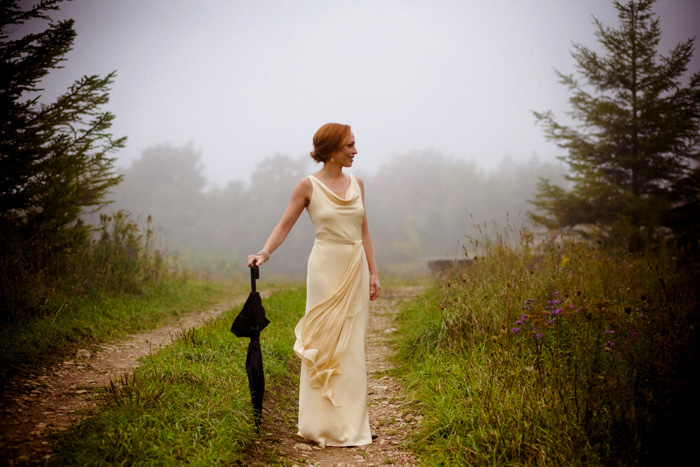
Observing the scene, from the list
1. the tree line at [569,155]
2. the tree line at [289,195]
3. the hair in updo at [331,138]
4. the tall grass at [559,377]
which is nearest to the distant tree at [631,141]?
the tree line at [569,155]

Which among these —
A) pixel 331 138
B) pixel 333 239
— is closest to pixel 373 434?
pixel 333 239

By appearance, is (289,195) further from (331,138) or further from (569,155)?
(331,138)

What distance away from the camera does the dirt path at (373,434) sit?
10.6ft

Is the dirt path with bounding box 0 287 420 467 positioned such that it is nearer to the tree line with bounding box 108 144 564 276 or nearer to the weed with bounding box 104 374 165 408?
the weed with bounding box 104 374 165 408

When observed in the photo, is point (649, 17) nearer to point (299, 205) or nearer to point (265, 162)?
point (299, 205)

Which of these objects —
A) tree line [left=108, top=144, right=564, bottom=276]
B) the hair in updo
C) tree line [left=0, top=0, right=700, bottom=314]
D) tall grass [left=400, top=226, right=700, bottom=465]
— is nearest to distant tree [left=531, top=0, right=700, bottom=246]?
tree line [left=0, top=0, right=700, bottom=314]

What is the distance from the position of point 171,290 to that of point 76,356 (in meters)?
4.14

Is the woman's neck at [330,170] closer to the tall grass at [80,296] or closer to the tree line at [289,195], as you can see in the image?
the tall grass at [80,296]

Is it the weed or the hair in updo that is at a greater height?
the hair in updo

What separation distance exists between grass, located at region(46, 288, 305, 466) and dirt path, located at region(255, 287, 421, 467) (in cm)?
22

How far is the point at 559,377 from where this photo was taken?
331 cm

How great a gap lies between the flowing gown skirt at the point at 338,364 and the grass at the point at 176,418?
17.8 inches

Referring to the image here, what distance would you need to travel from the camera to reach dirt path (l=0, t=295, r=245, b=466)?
288 cm

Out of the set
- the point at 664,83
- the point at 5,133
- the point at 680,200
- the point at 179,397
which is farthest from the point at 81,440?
the point at 664,83
